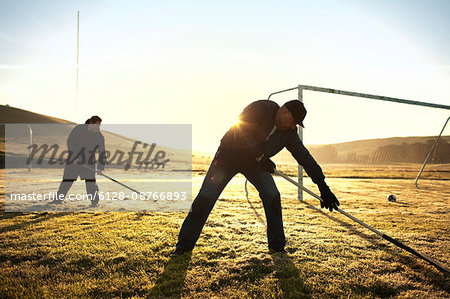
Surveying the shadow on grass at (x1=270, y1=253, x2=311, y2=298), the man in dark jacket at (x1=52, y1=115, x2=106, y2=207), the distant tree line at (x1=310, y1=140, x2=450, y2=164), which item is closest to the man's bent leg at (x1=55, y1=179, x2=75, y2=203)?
the man in dark jacket at (x1=52, y1=115, x2=106, y2=207)

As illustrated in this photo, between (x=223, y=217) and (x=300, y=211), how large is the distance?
200cm

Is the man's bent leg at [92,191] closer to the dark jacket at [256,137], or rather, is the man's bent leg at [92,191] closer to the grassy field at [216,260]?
the grassy field at [216,260]

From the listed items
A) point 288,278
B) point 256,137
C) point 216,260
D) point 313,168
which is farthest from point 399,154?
point 216,260

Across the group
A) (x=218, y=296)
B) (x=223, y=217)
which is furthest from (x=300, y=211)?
(x=218, y=296)

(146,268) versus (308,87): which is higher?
(308,87)

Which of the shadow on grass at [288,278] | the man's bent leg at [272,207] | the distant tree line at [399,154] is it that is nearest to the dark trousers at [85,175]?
the man's bent leg at [272,207]

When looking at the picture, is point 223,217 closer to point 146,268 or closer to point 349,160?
point 146,268

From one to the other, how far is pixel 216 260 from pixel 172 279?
0.64 m

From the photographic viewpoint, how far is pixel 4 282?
89.9 inches

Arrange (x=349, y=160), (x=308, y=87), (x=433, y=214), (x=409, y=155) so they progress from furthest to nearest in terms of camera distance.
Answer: (x=349, y=160) < (x=409, y=155) < (x=308, y=87) < (x=433, y=214)

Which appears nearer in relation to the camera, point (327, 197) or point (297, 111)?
point (297, 111)

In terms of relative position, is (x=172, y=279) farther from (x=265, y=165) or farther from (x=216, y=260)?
(x=265, y=165)

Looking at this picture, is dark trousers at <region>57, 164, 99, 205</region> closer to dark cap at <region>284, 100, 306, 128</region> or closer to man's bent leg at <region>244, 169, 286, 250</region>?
man's bent leg at <region>244, 169, 286, 250</region>

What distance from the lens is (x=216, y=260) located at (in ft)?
9.45
